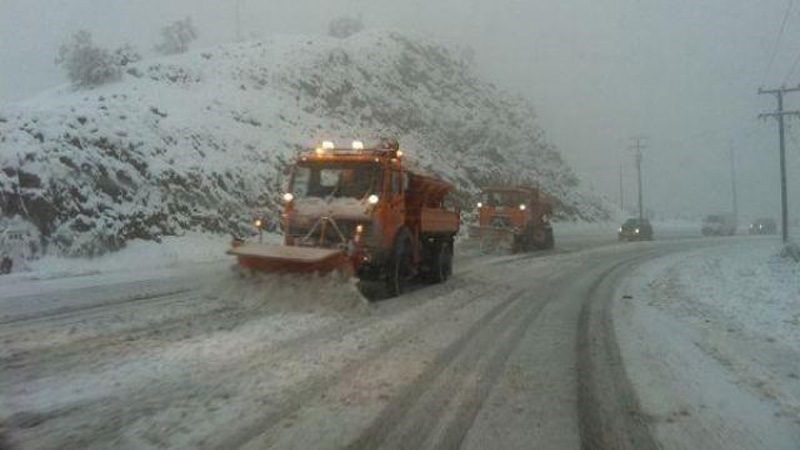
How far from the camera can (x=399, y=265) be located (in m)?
17.0

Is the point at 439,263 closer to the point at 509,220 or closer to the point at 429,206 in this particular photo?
the point at 429,206

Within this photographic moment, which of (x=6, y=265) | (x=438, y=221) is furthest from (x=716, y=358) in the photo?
(x=6, y=265)

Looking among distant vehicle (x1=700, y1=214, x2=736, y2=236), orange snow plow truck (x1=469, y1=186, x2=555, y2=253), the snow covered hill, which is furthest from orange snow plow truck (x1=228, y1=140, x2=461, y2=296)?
distant vehicle (x1=700, y1=214, x2=736, y2=236)

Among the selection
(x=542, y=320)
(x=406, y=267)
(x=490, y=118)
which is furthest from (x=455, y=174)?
(x=542, y=320)

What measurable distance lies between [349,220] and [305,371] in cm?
689

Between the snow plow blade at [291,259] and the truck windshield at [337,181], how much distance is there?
74.0 inches

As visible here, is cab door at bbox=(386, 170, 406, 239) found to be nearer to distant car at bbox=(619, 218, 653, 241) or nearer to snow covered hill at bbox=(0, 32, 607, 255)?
snow covered hill at bbox=(0, 32, 607, 255)

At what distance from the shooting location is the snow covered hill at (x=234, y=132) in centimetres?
2686

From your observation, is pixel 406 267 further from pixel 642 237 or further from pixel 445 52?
pixel 445 52

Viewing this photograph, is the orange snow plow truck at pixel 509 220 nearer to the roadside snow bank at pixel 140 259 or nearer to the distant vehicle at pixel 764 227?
the roadside snow bank at pixel 140 259

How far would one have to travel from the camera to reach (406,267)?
1770 cm

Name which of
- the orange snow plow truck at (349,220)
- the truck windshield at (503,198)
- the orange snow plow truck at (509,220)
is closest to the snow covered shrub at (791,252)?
the orange snow plow truck at (509,220)

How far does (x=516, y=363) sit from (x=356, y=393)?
246 cm

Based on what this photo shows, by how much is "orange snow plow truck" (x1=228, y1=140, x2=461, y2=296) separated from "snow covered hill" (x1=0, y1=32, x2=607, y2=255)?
436 inches
